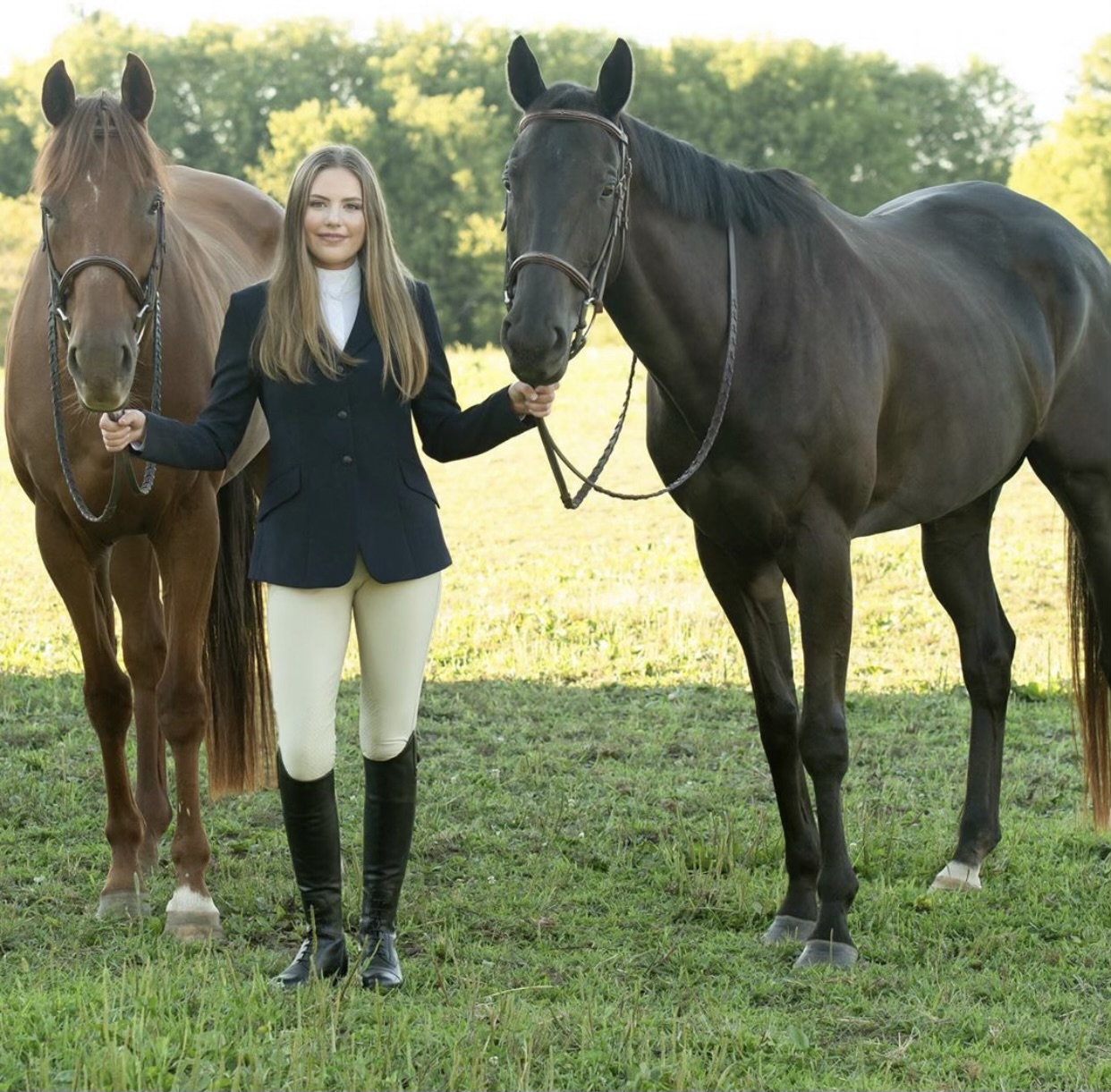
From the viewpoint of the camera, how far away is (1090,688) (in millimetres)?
5414

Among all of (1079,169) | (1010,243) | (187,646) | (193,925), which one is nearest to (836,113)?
(1079,169)

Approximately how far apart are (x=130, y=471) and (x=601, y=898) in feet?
6.32

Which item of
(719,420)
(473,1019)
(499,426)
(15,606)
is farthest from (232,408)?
(15,606)

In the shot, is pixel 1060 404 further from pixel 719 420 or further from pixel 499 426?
pixel 499 426

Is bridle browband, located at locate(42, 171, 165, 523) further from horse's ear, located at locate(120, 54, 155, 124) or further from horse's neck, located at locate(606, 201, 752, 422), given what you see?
horse's neck, located at locate(606, 201, 752, 422)

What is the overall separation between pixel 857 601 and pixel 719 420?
221 inches

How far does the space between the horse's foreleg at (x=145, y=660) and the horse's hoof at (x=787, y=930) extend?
201 centimetres

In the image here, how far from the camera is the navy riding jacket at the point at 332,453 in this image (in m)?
3.61

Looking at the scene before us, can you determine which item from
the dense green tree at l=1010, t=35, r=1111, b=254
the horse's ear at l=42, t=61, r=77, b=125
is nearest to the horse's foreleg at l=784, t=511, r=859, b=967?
the horse's ear at l=42, t=61, r=77, b=125

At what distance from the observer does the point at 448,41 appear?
58.4 meters

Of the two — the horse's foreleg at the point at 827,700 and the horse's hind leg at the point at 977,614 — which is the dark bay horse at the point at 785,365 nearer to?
the horse's foreleg at the point at 827,700

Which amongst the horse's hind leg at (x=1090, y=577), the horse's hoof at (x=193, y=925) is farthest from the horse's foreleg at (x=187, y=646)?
the horse's hind leg at (x=1090, y=577)

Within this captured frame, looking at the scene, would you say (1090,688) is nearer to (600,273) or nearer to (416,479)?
(600,273)

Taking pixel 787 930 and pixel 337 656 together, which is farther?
pixel 787 930
